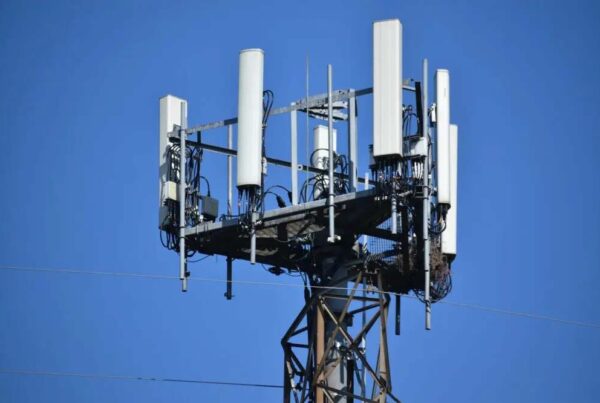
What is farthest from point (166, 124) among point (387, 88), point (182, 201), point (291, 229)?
point (387, 88)

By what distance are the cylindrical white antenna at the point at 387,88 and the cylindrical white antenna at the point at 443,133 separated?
2.34 metres

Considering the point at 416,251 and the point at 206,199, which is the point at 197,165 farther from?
the point at 416,251

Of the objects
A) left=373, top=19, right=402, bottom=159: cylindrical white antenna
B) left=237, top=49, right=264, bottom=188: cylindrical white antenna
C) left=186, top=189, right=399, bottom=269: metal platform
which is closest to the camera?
left=373, top=19, right=402, bottom=159: cylindrical white antenna

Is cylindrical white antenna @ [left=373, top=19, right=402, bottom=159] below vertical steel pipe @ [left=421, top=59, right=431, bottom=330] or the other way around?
the other way around

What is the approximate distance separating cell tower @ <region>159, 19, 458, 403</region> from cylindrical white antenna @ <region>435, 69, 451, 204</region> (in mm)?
26

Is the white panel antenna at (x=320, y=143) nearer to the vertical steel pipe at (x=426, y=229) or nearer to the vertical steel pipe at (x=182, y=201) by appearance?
the vertical steel pipe at (x=182, y=201)

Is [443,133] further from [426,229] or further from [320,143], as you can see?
[320,143]

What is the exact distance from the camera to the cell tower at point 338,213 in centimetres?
5175

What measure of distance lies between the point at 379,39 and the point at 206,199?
6.93 m

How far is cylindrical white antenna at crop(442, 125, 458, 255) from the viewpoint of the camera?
5625cm

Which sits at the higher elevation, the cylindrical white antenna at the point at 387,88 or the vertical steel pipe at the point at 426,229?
the cylindrical white antenna at the point at 387,88

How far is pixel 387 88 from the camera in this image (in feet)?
169

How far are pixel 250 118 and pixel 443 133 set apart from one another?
195 inches

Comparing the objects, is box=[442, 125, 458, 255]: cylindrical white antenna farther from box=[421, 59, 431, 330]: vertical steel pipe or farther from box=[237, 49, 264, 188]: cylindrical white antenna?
box=[237, 49, 264, 188]: cylindrical white antenna
